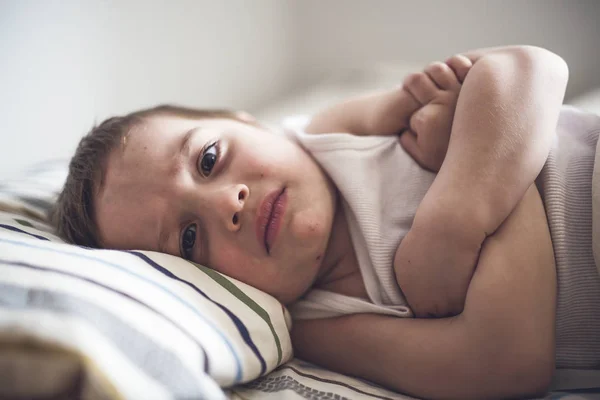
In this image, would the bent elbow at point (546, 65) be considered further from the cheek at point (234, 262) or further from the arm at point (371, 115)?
the cheek at point (234, 262)

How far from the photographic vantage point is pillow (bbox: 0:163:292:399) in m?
0.40

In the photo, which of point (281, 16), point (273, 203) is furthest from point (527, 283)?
point (281, 16)

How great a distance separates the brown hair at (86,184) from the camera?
2.33 feet

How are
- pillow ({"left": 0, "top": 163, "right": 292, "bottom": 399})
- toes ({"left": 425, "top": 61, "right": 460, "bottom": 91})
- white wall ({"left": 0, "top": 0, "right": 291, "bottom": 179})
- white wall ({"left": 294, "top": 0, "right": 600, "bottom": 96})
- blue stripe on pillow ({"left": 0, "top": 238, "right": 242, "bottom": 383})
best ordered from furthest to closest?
1. white wall ({"left": 294, "top": 0, "right": 600, "bottom": 96})
2. white wall ({"left": 0, "top": 0, "right": 291, "bottom": 179})
3. toes ({"left": 425, "top": 61, "right": 460, "bottom": 91})
4. blue stripe on pillow ({"left": 0, "top": 238, "right": 242, "bottom": 383})
5. pillow ({"left": 0, "top": 163, "right": 292, "bottom": 399})

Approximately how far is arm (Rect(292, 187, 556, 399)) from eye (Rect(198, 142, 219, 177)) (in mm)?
339

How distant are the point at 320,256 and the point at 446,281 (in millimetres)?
187

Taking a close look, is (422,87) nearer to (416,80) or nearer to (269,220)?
(416,80)

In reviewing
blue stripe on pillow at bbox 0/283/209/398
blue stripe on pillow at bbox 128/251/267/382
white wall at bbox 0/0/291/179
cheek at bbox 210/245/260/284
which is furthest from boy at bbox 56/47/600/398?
white wall at bbox 0/0/291/179

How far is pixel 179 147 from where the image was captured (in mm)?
694

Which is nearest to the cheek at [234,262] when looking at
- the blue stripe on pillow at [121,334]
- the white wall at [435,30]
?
the blue stripe on pillow at [121,334]

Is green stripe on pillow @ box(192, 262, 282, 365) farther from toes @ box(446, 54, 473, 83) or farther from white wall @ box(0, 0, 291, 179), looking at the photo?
white wall @ box(0, 0, 291, 179)

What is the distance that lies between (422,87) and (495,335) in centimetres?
40

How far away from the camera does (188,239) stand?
68 cm

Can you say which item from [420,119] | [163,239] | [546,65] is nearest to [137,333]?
[163,239]
